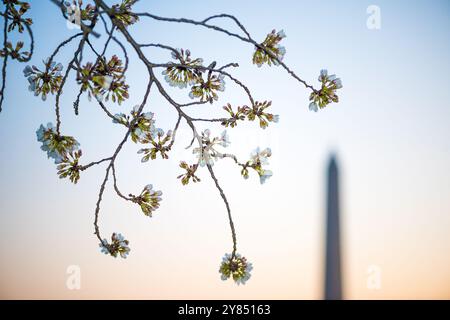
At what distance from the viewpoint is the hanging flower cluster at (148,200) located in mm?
1827

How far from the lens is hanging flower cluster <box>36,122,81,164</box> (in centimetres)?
168

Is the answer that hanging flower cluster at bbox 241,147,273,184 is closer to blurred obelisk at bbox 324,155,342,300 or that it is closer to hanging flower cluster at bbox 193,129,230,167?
hanging flower cluster at bbox 193,129,230,167

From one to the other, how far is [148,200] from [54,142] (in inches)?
22.9

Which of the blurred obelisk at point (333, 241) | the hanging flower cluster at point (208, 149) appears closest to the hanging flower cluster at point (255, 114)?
the hanging flower cluster at point (208, 149)

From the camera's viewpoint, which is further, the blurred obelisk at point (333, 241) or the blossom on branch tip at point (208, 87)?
the blurred obelisk at point (333, 241)

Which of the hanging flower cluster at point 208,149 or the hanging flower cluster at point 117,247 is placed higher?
the hanging flower cluster at point 208,149

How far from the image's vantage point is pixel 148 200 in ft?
6.03

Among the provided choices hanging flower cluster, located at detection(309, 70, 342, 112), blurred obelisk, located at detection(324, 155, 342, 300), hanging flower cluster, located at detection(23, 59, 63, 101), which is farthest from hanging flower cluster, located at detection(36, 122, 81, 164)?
blurred obelisk, located at detection(324, 155, 342, 300)

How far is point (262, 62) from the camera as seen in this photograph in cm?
189

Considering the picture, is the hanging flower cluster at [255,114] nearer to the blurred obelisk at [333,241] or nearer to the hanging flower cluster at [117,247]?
the hanging flower cluster at [117,247]

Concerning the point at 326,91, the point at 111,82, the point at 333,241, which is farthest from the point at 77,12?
the point at 333,241

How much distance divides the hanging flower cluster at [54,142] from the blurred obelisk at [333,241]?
21.7m

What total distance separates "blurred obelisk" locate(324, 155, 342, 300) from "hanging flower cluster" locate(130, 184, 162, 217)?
2134cm
